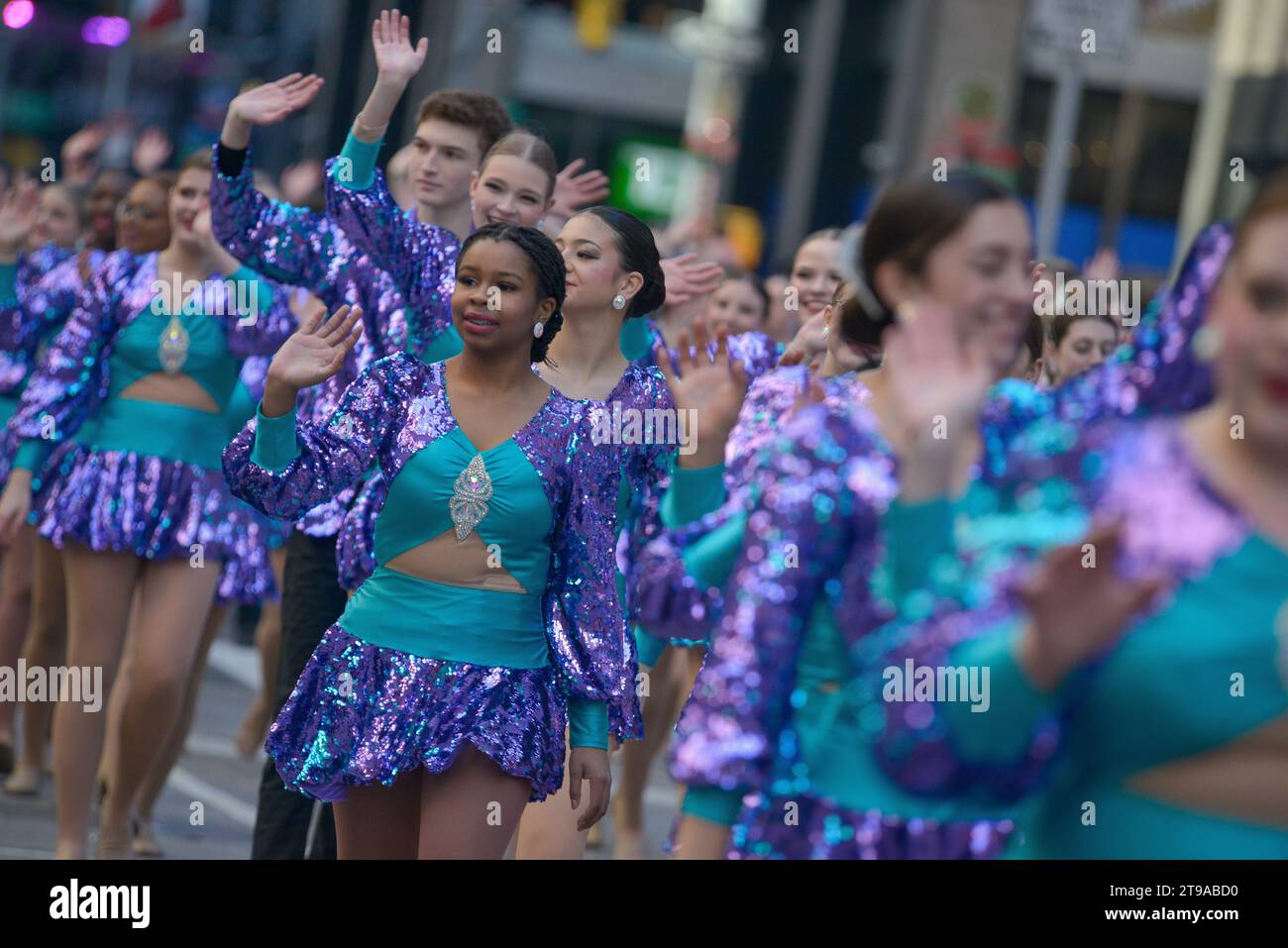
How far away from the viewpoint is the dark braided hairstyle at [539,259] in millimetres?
4801

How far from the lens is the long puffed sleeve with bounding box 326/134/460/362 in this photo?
5.79m

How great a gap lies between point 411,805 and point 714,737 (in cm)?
183

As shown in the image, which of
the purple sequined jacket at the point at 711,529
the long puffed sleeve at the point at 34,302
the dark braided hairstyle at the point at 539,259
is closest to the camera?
the purple sequined jacket at the point at 711,529

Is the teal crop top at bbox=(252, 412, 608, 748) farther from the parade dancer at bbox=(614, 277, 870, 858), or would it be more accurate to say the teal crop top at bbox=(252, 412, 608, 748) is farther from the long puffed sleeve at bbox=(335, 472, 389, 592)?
the long puffed sleeve at bbox=(335, 472, 389, 592)

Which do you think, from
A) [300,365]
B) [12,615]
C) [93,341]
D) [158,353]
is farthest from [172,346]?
[300,365]

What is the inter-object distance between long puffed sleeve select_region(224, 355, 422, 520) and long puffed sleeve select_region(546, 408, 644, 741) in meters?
0.42

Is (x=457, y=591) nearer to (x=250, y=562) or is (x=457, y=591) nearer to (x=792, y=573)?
(x=792, y=573)

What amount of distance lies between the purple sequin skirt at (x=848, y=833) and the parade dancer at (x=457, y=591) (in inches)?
56.5

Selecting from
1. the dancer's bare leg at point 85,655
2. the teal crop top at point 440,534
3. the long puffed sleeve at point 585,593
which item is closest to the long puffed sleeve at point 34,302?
the dancer's bare leg at point 85,655

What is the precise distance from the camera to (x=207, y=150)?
7246 millimetres

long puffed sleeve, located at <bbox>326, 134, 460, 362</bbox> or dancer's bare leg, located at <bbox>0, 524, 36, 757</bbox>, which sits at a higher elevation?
long puffed sleeve, located at <bbox>326, 134, 460, 362</bbox>

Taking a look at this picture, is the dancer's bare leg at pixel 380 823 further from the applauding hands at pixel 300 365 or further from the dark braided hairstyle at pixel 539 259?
the dark braided hairstyle at pixel 539 259

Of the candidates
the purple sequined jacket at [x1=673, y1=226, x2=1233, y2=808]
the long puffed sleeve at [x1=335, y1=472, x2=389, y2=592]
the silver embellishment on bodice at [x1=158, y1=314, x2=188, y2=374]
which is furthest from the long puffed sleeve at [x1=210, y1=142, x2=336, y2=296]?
the purple sequined jacket at [x1=673, y1=226, x2=1233, y2=808]

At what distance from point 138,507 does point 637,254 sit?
77.7 inches
